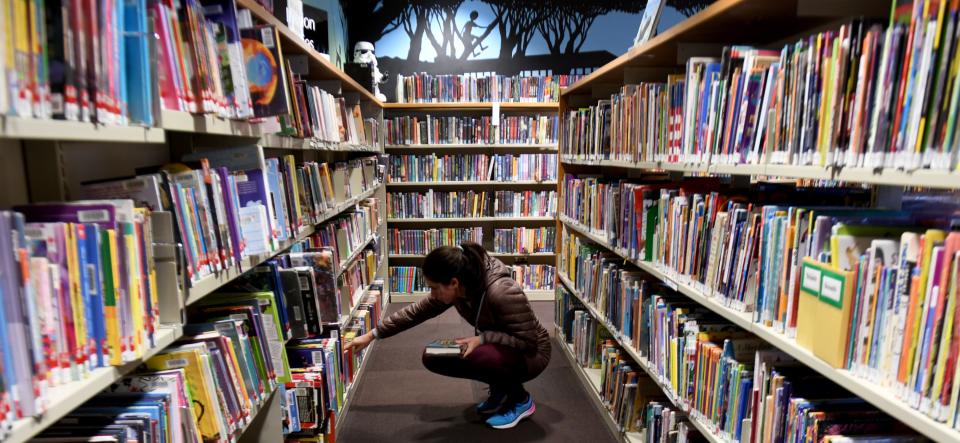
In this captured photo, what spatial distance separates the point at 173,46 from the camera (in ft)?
3.58

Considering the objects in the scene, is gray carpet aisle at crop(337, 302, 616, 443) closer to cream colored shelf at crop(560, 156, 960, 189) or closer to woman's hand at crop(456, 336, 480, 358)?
woman's hand at crop(456, 336, 480, 358)

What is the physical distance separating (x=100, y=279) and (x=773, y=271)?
1.43 metres

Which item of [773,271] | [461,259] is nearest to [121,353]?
[773,271]

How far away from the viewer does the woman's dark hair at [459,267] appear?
2.45 meters

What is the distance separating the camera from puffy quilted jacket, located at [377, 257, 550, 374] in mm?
2527

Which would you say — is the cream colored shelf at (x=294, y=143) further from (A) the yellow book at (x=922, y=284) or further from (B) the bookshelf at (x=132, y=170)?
(A) the yellow book at (x=922, y=284)

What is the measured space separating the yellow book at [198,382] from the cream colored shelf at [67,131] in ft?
1.65

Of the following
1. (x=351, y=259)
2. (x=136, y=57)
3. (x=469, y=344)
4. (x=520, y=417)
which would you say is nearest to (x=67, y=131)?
(x=136, y=57)

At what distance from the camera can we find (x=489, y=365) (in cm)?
257

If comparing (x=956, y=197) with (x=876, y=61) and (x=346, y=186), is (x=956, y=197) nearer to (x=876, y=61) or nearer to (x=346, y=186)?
(x=876, y=61)

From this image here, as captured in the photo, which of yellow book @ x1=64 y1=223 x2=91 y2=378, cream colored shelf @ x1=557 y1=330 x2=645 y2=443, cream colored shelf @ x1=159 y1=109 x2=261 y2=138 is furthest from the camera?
cream colored shelf @ x1=557 y1=330 x2=645 y2=443

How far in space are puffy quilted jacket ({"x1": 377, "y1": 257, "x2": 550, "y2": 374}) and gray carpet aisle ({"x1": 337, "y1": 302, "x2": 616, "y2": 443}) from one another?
0.34 m

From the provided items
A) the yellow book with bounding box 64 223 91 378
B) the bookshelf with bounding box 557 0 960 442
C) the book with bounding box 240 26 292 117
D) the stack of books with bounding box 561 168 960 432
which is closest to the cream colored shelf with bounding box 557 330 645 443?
the bookshelf with bounding box 557 0 960 442

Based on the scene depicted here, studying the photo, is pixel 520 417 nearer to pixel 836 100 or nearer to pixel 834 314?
pixel 834 314
